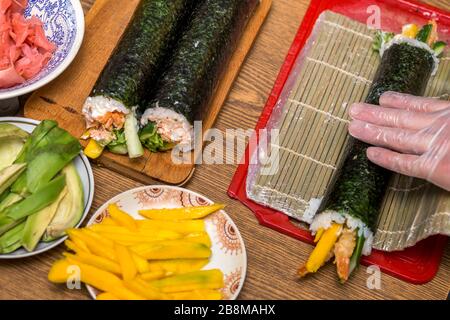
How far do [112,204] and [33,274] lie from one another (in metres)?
0.29

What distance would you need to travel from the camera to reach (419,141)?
1.81m

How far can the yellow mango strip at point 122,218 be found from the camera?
1.76m

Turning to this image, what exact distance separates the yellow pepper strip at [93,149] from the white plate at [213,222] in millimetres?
175

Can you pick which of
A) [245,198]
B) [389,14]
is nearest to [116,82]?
[245,198]

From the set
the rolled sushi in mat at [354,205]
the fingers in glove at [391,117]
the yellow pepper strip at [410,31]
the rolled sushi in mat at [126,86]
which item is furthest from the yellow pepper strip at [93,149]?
the yellow pepper strip at [410,31]

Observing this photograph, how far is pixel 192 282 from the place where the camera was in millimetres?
1706

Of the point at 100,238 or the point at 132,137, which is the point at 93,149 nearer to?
the point at 132,137

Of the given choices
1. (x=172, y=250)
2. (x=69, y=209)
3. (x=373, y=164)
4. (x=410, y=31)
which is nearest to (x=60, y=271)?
(x=69, y=209)

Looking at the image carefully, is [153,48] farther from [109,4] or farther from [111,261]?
[111,261]

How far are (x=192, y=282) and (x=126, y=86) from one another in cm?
63

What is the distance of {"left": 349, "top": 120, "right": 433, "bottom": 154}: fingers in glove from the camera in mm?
1810

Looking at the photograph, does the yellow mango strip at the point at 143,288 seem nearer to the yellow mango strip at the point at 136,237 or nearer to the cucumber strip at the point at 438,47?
the yellow mango strip at the point at 136,237

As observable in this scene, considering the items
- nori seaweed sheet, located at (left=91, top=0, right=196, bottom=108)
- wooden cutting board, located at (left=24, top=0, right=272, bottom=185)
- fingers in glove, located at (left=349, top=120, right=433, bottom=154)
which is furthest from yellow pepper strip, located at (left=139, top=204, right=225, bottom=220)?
fingers in glove, located at (left=349, top=120, right=433, bottom=154)

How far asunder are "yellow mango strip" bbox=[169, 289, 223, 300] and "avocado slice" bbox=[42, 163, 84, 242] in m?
0.34
